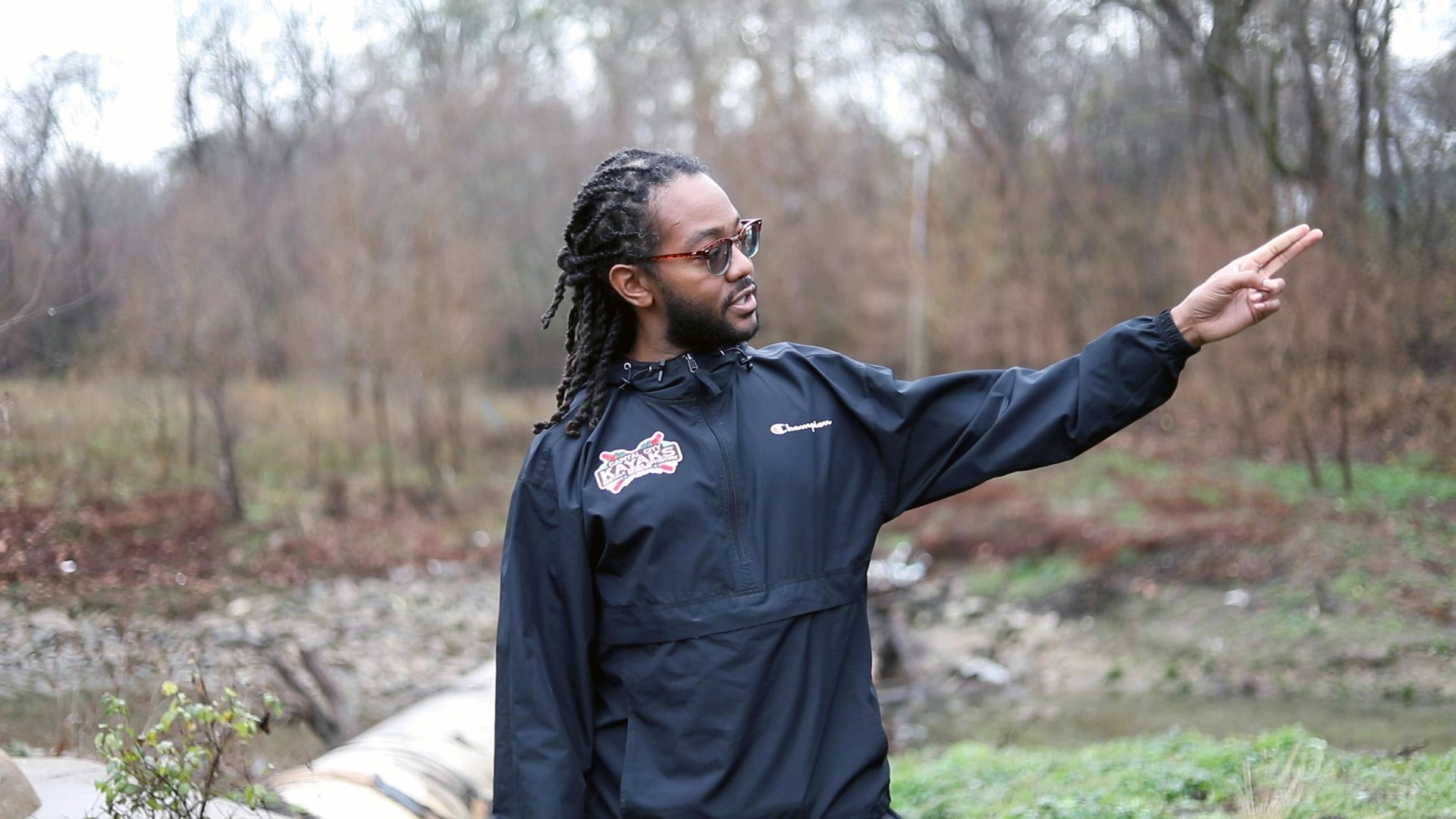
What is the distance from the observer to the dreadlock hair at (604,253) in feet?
9.68

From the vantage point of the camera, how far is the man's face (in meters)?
2.90

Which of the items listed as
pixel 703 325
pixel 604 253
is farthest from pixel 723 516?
pixel 604 253

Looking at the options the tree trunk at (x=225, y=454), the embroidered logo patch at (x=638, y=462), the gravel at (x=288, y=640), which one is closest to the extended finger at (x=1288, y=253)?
the embroidered logo patch at (x=638, y=462)

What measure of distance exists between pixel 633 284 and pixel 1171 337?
1242mm

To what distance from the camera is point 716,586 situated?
268 centimetres

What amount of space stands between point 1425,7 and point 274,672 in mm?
9151

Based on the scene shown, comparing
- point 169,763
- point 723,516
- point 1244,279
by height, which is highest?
point 1244,279

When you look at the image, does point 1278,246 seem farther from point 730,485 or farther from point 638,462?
point 638,462

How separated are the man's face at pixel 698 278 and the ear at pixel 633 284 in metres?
0.04

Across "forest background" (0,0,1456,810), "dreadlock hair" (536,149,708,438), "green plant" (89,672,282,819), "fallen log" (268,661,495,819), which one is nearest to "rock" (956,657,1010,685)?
"forest background" (0,0,1456,810)

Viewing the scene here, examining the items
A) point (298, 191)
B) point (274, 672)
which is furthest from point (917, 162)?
point (274, 672)

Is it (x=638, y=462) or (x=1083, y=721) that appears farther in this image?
(x=1083, y=721)

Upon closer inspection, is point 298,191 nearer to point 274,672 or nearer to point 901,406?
point 274,672

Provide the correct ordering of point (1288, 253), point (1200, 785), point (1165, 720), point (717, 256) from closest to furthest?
point (1288, 253) < point (717, 256) < point (1200, 785) < point (1165, 720)
